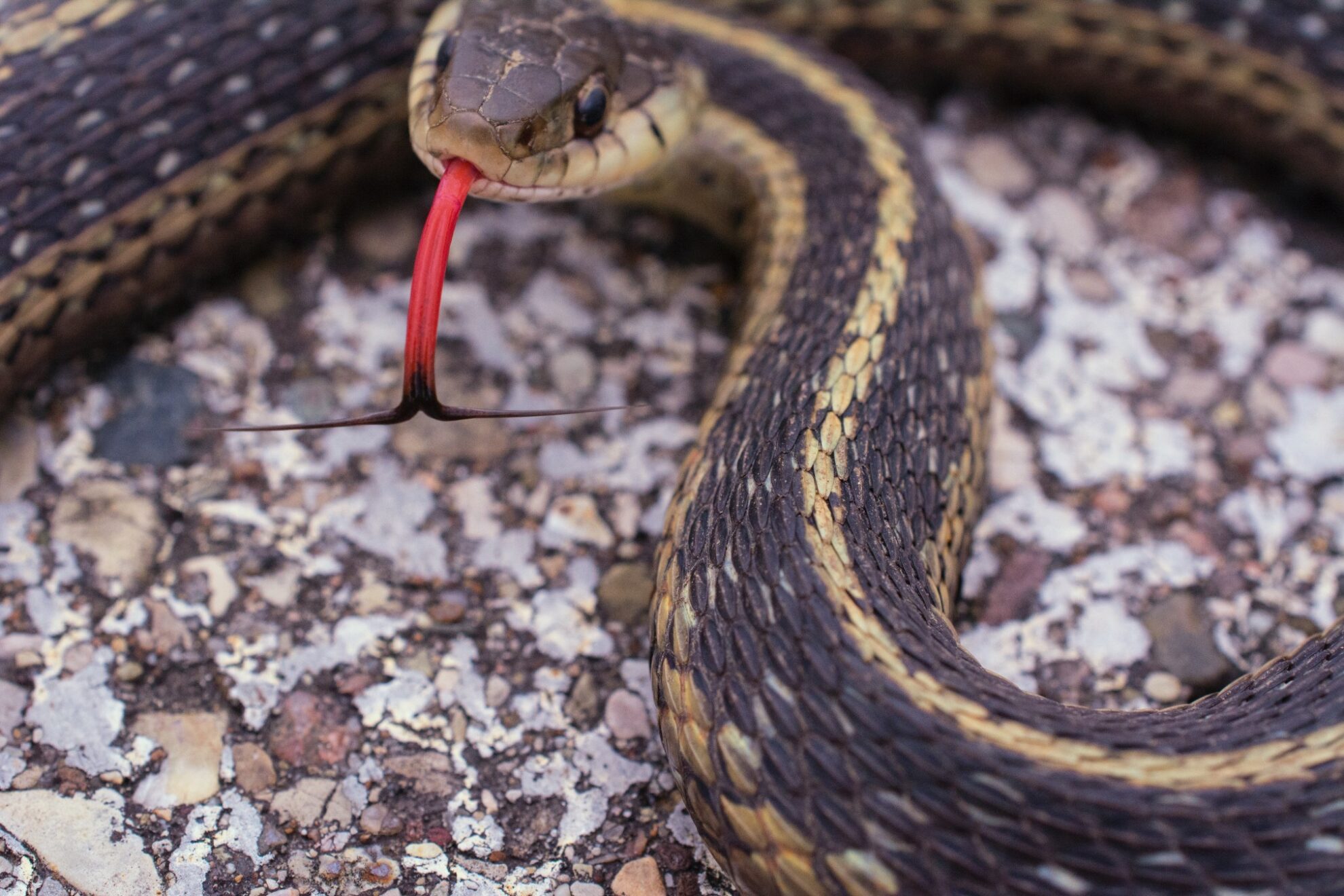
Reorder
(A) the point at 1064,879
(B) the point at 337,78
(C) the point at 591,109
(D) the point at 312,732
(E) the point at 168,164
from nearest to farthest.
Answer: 1. (A) the point at 1064,879
2. (D) the point at 312,732
3. (C) the point at 591,109
4. (E) the point at 168,164
5. (B) the point at 337,78

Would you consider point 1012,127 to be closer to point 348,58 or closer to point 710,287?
point 710,287

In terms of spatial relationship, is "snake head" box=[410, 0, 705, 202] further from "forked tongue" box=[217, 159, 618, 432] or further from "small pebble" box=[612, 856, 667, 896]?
"small pebble" box=[612, 856, 667, 896]

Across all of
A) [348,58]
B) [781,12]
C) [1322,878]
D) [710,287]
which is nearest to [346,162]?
[348,58]

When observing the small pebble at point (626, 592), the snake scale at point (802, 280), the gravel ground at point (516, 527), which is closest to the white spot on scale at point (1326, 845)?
the snake scale at point (802, 280)

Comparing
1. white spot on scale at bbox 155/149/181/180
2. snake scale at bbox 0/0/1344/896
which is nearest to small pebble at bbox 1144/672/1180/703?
snake scale at bbox 0/0/1344/896

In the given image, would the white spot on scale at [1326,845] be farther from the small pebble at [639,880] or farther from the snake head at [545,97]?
the snake head at [545,97]

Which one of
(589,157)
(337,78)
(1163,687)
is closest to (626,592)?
(589,157)

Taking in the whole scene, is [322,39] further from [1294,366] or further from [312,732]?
[1294,366]
